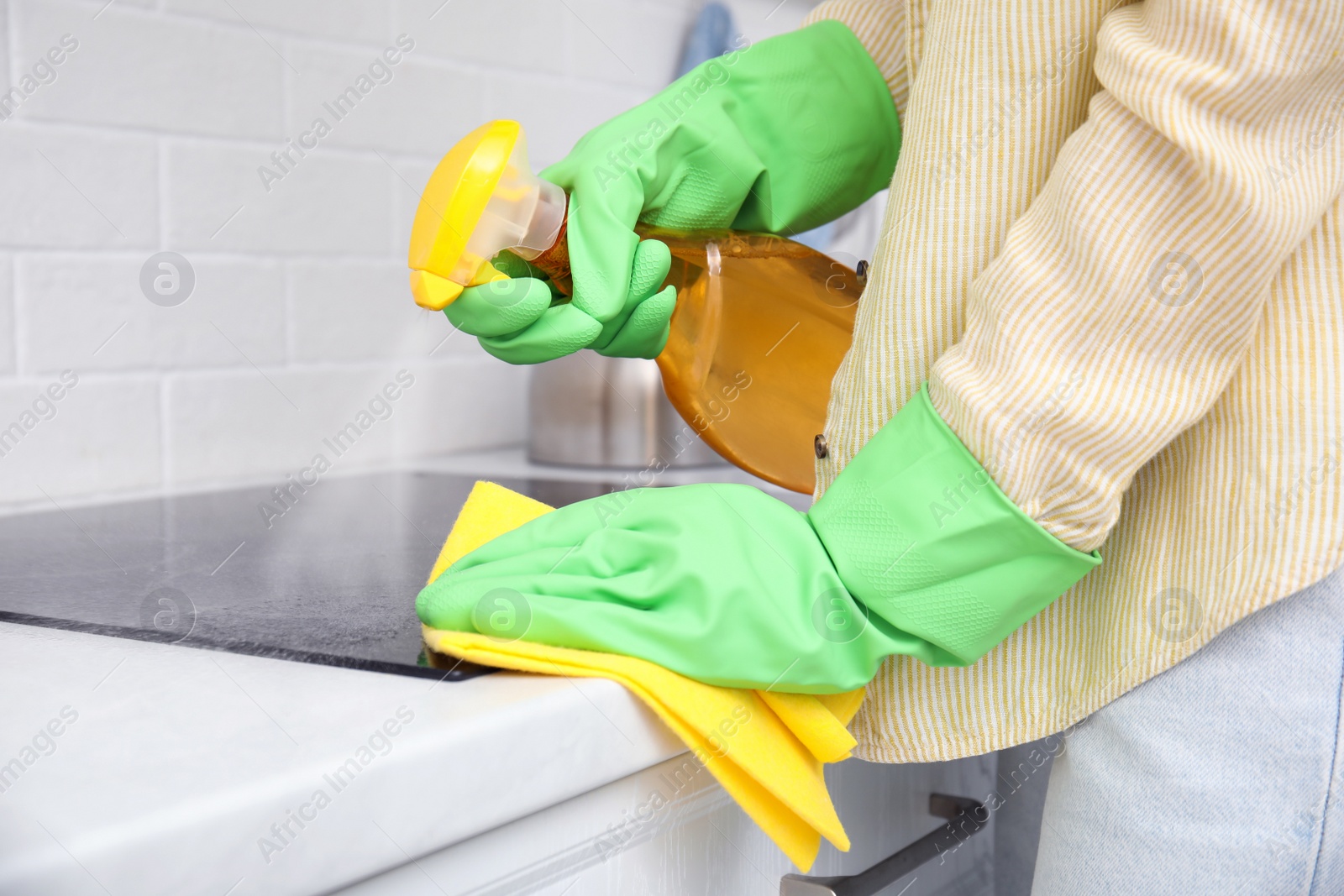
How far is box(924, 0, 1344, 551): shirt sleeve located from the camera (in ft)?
1.36

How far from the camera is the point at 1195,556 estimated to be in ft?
1.55

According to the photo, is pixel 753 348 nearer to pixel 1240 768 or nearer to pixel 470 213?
pixel 470 213

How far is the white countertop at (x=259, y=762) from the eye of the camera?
0.30m

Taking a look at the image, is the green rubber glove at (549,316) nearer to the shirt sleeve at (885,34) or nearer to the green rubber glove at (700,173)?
the green rubber glove at (700,173)

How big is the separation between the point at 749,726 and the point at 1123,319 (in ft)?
0.74

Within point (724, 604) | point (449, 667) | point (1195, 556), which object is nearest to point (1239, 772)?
point (1195, 556)

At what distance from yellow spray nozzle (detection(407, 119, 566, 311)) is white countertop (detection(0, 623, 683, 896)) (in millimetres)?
192

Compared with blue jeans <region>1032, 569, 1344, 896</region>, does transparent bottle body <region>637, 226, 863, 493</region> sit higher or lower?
higher

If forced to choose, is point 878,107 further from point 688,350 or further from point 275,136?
point 275,136

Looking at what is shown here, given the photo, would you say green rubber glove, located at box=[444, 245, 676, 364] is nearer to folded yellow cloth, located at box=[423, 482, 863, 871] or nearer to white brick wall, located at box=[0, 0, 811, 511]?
folded yellow cloth, located at box=[423, 482, 863, 871]

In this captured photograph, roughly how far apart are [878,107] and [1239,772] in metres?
0.46

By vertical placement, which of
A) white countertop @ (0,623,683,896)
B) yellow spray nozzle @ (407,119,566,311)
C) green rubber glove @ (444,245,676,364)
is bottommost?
white countertop @ (0,623,683,896)

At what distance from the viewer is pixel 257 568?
67cm

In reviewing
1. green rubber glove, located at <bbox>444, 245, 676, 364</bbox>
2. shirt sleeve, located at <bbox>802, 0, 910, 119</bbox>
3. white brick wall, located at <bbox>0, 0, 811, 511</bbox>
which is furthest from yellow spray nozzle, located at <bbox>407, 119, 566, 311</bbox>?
white brick wall, located at <bbox>0, 0, 811, 511</bbox>
